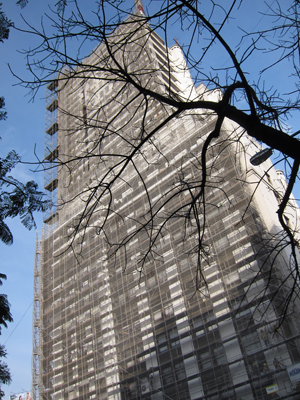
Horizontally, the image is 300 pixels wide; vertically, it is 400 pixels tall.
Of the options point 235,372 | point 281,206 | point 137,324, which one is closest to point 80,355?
point 137,324

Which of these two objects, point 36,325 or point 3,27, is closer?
point 3,27

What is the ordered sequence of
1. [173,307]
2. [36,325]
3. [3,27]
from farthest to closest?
[36,325]
[173,307]
[3,27]

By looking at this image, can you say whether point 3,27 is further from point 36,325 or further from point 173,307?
point 36,325

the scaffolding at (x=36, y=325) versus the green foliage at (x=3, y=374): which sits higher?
the scaffolding at (x=36, y=325)

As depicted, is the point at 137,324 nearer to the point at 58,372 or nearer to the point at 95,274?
the point at 95,274

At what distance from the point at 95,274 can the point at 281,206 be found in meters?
17.7

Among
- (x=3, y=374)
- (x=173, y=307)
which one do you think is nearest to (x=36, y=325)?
(x=173, y=307)

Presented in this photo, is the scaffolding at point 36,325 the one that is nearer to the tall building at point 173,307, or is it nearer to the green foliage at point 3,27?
the tall building at point 173,307

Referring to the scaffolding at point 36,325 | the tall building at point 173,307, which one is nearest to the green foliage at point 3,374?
the tall building at point 173,307

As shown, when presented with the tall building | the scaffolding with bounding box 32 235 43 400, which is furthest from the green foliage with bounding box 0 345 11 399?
the scaffolding with bounding box 32 235 43 400

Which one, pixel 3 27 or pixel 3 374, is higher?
pixel 3 27

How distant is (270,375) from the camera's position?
12094 millimetres

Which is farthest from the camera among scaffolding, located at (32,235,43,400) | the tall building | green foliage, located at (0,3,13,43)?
scaffolding, located at (32,235,43,400)

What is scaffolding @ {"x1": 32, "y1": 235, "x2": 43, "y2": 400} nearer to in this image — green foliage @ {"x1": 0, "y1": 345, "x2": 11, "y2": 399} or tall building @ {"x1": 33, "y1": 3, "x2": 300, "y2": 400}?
tall building @ {"x1": 33, "y1": 3, "x2": 300, "y2": 400}
